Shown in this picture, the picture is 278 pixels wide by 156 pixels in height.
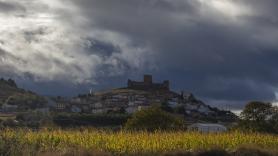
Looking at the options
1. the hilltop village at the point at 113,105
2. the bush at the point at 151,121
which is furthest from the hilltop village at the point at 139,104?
the bush at the point at 151,121

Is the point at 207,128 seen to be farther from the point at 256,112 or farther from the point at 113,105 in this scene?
the point at 113,105

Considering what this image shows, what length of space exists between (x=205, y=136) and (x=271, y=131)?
1855 centimetres

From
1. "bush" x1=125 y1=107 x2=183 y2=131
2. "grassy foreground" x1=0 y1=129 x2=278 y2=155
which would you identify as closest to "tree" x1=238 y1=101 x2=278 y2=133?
"bush" x1=125 y1=107 x2=183 y2=131

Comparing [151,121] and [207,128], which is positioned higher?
[151,121]

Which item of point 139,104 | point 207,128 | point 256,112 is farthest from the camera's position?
point 139,104

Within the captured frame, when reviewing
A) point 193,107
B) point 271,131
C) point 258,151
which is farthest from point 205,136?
point 193,107

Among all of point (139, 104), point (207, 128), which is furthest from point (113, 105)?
point (207, 128)

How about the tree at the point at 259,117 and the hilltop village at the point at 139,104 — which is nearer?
the tree at the point at 259,117

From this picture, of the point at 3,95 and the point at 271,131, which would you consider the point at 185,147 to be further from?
the point at 3,95

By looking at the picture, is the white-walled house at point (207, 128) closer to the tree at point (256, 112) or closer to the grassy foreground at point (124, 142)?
the tree at point (256, 112)

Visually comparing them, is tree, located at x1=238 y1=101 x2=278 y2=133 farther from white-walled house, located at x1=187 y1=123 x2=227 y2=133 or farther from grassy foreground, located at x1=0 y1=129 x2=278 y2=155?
grassy foreground, located at x1=0 y1=129 x2=278 y2=155

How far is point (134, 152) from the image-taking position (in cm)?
3089

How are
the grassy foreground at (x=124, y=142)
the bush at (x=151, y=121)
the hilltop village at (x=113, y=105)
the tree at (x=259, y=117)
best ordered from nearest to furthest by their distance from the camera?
1. the grassy foreground at (x=124, y=142)
2. the bush at (x=151, y=121)
3. the tree at (x=259, y=117)
4. the hilltop village at (x=113, y=105)

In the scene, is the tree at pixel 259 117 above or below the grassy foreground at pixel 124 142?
above
